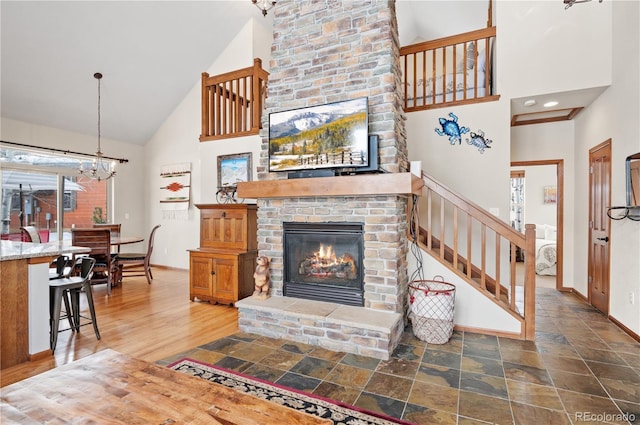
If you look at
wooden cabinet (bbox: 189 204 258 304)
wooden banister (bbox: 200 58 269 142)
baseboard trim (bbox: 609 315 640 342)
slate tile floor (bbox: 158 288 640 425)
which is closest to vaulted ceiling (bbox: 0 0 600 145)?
wooden banister (bbox: 200 58 269 142)

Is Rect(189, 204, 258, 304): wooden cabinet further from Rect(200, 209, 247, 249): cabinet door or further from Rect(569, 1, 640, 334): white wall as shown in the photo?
Rect(569, 1, 640, 334): white wall

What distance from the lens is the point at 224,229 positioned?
4523mm

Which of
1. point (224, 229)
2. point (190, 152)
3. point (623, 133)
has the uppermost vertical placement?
point (190, 152)

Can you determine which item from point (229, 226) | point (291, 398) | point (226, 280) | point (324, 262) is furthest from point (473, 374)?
point (229, 226)

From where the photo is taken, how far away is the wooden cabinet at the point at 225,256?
13.9 ft

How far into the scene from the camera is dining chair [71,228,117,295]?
4.75 meters

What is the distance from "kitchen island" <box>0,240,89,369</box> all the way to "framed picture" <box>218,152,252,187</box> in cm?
278

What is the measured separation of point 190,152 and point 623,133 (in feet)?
23.5

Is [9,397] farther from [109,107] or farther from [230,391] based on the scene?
[109,107]

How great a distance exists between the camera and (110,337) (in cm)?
316

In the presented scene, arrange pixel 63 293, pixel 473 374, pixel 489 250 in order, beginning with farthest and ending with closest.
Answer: pixel 489 250
pixel 63 293
pixel 473 374

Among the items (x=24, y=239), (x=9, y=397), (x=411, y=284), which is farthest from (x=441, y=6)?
(x=24, y=239)

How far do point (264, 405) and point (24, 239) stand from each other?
255 inches

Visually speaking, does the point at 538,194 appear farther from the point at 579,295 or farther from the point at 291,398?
the point at 291,398
